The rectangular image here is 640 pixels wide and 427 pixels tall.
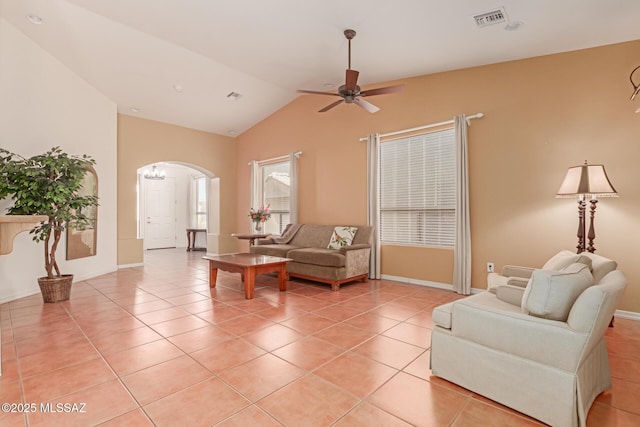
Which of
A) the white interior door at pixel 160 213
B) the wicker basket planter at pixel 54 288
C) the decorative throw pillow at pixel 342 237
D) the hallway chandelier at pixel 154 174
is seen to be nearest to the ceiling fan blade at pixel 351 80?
the decorative throw pillow at pixel 342 237

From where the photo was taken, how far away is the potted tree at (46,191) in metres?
3.44

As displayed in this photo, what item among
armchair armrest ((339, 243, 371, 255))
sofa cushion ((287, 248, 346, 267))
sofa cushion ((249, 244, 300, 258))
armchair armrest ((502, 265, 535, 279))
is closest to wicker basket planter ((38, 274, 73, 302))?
sofa cushion ((249, 244, 300, 258))

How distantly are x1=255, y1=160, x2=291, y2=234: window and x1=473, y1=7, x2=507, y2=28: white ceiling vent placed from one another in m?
4.71

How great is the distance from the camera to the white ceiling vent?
3113mm

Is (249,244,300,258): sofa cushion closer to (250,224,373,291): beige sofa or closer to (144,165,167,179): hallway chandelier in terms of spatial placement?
(250,224,373,291): beige sofa

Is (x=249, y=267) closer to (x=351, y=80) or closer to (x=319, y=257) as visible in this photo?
(x=319, y=257)

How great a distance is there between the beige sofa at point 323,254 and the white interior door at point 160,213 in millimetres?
6003

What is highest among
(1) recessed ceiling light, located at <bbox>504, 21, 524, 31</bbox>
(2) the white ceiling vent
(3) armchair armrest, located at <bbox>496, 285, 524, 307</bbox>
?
(2) the white ceiling vent

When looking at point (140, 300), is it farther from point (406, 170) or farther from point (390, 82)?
point (390, 82)

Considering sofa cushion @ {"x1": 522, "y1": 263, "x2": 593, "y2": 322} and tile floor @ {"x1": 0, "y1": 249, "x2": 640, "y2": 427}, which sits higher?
sofa cushion @ {"x1": 522, "y1": 263, "x2": 593, "y2": 322}

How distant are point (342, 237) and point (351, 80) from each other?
261 cm

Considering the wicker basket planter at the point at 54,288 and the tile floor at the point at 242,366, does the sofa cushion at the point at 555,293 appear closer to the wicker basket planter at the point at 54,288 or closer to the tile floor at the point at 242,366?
the tile floor at the point at 242,366

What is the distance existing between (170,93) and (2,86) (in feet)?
8.32

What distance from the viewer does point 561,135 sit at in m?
3.74
